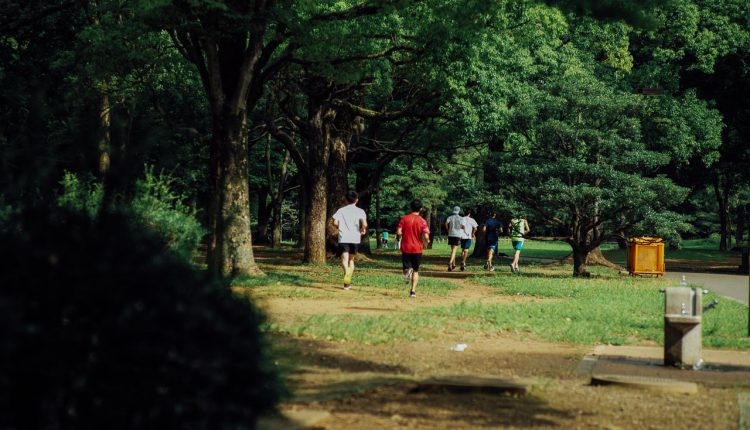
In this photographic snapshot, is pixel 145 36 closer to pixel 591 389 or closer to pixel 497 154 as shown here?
pixel 497 154

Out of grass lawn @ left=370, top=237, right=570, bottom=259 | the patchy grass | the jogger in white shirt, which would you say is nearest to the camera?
the patchy grass

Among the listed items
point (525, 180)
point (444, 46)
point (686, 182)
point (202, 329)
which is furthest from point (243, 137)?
point (686, 182)

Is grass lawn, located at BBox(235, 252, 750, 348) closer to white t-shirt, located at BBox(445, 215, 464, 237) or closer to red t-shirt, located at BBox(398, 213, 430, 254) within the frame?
red t-shirt, located at BBox(398, 213, 430, 254)

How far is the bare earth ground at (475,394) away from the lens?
6977 millimetres

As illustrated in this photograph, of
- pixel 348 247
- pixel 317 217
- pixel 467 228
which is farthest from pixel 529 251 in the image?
pixel 348 247

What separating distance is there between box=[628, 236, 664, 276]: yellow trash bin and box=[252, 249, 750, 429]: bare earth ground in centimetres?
1619

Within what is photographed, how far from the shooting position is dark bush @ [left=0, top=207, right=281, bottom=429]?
12.5ft

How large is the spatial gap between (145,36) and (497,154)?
9782 millimetres

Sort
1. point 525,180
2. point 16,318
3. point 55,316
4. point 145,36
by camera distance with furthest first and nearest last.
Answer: point 525,180, point 145,36, point 55,316, point 16,318

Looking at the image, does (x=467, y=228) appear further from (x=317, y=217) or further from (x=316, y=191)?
(x=316, y=191)

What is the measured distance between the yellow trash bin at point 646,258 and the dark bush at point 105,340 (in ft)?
81.1

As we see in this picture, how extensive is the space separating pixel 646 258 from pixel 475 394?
826 inches

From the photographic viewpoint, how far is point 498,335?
506 inches

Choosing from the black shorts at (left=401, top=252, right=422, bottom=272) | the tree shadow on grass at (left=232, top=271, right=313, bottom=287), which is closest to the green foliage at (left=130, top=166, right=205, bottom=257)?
the tree shadow on grass at (left=232, top=271, right=313, bottom=287)
